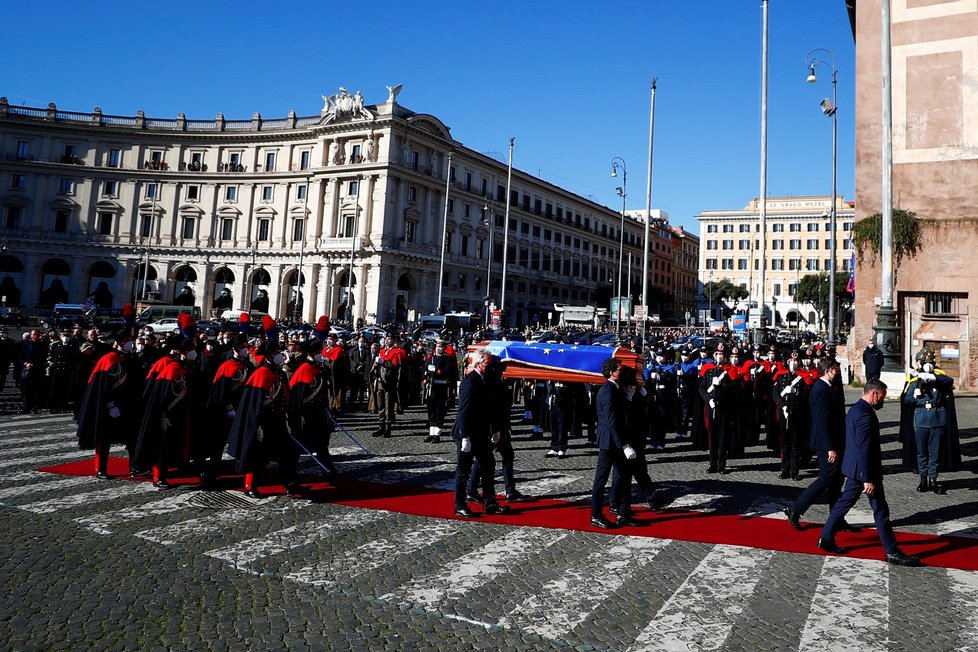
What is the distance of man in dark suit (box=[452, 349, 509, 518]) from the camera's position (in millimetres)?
7902

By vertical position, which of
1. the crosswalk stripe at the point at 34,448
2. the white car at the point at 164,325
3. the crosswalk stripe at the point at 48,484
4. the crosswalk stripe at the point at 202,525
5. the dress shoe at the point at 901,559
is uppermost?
the white car at the point at 164,325

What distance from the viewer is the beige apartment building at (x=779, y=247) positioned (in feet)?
305

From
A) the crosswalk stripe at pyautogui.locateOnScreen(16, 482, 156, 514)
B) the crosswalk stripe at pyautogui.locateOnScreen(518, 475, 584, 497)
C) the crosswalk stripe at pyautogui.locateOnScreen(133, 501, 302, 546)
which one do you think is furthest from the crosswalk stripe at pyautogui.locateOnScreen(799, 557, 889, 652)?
the crosswalk stripe at pyautogui.locateOnScreen(16, 482, 156, 514)

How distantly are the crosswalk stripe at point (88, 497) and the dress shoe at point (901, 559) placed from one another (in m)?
8.77

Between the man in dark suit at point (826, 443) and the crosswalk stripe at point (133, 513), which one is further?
the man in dark suit at point (826, 443)

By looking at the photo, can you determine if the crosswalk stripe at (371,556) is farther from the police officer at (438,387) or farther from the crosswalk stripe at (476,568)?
the police officer at (438,387)

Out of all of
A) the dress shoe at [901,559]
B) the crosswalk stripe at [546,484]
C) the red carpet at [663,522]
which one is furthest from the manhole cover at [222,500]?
the dress shoe at [901,559]

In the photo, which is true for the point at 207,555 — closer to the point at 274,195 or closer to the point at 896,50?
the point at 896,50

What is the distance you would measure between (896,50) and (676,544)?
25.7 meters

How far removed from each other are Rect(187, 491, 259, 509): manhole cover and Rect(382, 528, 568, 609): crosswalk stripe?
3.32 meters

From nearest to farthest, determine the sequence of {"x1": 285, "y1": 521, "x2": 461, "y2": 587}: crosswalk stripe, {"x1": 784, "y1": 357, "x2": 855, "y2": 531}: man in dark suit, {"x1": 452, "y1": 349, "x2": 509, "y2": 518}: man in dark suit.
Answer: {"x1": 285, "y1": 521, "x2": 461, "y2": 587}: crosswalk stripe → {"x1": 784, "y1": 357, "x2": 855, "y2": 531}: man in dark suit → {"x1": 452, "y1": 349, "x2": 509, "y2": 518}: man in dark suit

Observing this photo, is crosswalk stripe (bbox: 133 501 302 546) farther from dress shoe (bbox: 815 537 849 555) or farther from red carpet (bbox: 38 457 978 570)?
dress shoe (bbox: 815 537 849 555)

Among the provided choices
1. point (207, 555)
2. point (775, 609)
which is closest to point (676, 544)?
point (775, 609)

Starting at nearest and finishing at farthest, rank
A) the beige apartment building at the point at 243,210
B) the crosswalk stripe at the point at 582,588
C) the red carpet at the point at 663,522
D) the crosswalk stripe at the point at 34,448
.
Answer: the crosswalk stripe at the point at 582,588, the red carpet at the point at 663,522, the crosswalk stripe at the point at 34,448, the beige apartment building at the point at 243,210
